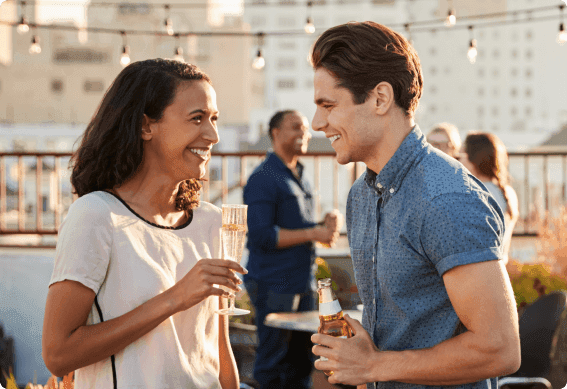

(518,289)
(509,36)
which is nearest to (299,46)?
(509,36)

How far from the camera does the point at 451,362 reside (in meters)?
1.15

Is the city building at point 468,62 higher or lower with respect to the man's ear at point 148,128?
higher

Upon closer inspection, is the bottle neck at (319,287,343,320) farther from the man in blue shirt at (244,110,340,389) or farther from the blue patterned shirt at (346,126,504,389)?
the man in blue shirt at (244,110,340,389)

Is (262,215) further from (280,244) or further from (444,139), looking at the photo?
(444,139)

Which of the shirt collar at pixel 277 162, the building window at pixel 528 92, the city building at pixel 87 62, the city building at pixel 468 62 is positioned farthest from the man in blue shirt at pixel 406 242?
the building window at pixel 528 92

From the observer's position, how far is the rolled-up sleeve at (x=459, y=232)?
1127 mm

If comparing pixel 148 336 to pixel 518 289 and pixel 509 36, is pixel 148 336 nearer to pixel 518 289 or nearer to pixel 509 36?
pixel 518 289

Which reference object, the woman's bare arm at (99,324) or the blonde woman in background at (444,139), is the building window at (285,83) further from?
the woman's bare arm at (99,324)

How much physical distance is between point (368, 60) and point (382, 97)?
0.29ft

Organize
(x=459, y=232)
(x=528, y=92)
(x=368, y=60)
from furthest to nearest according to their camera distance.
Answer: (x=528, y=92) → (x=368, y=60) → (x=459, y=232)

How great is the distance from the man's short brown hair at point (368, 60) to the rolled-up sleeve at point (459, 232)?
0.30 meters

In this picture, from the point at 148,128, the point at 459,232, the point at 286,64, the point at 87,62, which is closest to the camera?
the point at 459,232

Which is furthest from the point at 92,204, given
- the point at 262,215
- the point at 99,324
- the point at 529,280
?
the point at 529,280

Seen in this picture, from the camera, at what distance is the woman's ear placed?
5.32 ft
